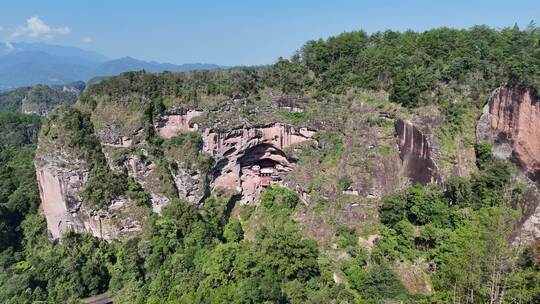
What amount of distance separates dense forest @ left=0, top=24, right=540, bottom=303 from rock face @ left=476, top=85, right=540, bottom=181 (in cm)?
→ 115

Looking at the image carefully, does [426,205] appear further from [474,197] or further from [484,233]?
[484,233]

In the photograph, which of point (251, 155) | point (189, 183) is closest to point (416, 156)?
point (251, 155)

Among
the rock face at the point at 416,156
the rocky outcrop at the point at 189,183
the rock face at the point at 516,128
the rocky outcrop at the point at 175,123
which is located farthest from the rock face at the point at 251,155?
the rock face at the point at 516,128

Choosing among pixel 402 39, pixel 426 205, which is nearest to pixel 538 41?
pixel 402 39

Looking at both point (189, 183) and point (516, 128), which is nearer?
point (516, 128)

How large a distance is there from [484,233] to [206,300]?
16034mm

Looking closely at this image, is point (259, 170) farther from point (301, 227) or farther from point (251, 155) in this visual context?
point (301, 227)

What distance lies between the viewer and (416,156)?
102 ft

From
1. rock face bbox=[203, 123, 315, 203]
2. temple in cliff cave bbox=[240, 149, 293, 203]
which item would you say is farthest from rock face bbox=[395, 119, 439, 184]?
temple in cliff cave bbox=[240, 149, 293, 203]

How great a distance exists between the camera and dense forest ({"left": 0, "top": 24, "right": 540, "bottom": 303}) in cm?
2220

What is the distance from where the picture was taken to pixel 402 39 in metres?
40.5

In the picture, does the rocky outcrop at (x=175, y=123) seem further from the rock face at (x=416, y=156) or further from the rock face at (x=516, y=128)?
the rock face at (x=516, y=128)

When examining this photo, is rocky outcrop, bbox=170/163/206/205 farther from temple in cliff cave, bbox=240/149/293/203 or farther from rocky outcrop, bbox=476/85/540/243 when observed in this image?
rocky outcrop, bbox=476/85/540/243

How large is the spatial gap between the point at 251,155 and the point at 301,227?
11.7 metres
